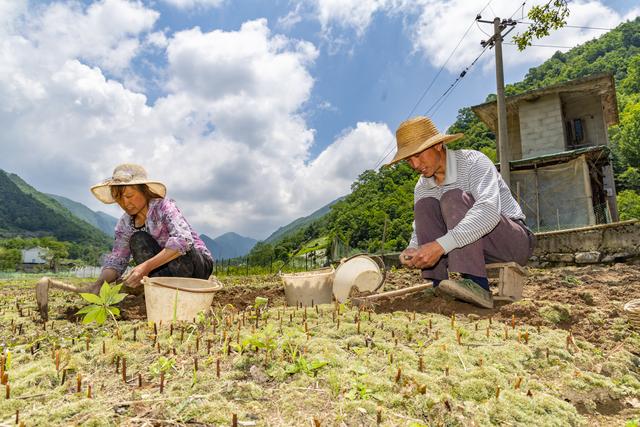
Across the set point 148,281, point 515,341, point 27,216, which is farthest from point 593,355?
point 27,216

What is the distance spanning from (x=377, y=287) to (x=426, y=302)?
0.57 metres

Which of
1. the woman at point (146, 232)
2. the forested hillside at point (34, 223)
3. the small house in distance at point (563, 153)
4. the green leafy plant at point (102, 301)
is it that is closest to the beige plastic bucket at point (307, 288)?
the woman at point (146, 232)

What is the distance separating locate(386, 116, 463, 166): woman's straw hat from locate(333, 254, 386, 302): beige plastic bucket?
973mm

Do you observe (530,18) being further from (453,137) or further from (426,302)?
(426,302)

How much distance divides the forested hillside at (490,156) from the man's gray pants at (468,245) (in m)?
18.9

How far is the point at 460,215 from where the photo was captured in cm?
279

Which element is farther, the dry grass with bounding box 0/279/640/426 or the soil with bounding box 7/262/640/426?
the soil with bounding box 7/262/640/426

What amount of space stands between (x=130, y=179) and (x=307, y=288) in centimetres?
172

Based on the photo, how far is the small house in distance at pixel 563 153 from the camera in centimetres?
1396

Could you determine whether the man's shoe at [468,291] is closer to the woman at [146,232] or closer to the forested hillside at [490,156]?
the woman at [146,232]

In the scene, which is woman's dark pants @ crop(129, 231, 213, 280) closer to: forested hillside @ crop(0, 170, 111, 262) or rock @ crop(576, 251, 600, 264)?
rock @ crop(576, 251, 600, 264)

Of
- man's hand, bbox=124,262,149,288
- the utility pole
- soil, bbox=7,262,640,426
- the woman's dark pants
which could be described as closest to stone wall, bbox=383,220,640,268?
soil, bbox=7,262,640,426

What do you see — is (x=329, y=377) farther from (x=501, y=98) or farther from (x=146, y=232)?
(x=501, y=98)

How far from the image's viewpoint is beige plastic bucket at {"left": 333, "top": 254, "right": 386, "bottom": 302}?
3445 mm
